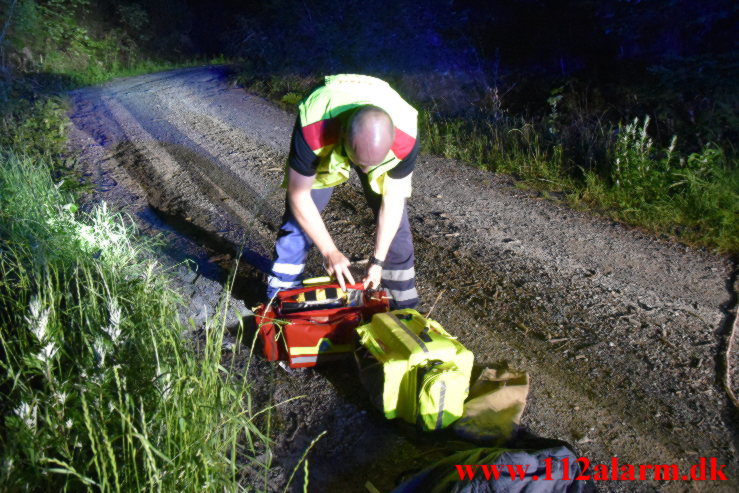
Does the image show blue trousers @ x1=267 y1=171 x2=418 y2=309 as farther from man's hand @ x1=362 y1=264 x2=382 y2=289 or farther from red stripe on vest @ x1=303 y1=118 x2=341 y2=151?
red stripe on vest @ x1=303 y1=118 x2=341 y2=151

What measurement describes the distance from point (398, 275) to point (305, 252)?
0.65 meters

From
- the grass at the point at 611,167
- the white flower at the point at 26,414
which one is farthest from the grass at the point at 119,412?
the grass at the point at 611,167

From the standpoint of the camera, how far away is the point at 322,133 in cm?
287

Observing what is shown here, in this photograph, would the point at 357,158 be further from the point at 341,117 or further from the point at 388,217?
the point at 388,217

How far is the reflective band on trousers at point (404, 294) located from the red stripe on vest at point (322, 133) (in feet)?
3.93

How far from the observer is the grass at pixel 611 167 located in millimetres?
4754

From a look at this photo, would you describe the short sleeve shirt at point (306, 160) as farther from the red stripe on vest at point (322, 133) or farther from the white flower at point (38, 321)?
the white flower at point (38, 321)

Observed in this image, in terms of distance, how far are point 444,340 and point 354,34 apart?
1038 centimetres

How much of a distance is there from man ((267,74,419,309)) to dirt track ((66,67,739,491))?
25.0 inches

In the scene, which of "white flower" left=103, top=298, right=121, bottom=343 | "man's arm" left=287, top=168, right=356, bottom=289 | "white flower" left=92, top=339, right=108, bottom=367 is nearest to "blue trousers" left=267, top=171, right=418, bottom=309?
"man's arm" left=287, top=168, right=356, bottom=289

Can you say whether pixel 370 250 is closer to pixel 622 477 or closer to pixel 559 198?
pixel 559 198

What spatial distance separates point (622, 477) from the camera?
8.32 feet

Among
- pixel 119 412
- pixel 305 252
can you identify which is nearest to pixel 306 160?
pixel 305 252

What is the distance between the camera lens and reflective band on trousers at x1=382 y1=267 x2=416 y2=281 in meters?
3.58
